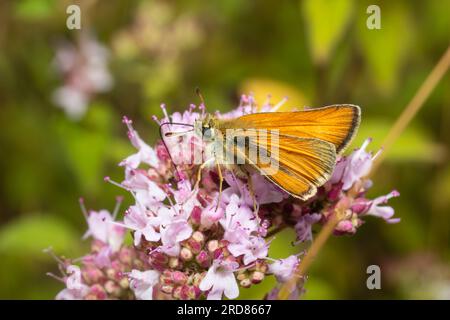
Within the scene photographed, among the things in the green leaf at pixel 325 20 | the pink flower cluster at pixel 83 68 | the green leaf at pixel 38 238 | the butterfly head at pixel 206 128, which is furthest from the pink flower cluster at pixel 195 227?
the pink flower cluster at pixel 83 68

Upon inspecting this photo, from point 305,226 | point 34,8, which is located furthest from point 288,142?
point 34,8

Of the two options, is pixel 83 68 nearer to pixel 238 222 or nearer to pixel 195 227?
pixel 195 227

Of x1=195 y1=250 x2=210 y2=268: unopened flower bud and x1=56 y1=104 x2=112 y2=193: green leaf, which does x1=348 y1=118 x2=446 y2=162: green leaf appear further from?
x1=195 y1=250 x2=210 y2=268: unopened flower bud

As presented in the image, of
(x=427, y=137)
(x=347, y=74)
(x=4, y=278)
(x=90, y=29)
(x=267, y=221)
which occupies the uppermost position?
(x=90, y=29)

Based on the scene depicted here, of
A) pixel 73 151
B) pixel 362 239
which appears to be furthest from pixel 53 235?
pixel 362 239

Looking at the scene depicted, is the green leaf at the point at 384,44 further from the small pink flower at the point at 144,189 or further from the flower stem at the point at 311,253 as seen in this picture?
the small pink flower at the point at 144,189

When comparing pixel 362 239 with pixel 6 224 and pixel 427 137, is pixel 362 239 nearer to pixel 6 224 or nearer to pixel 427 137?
pixel 427 137

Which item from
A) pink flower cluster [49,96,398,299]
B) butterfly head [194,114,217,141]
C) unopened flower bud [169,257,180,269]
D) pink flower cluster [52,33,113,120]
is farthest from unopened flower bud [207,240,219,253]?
pink flower cluster [52,33,113,120]

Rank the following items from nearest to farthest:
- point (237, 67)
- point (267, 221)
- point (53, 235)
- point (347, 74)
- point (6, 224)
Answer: point (267, 221) → point (53, 235) → point (347, 74) → point (6, 224) → point (237, 67)
